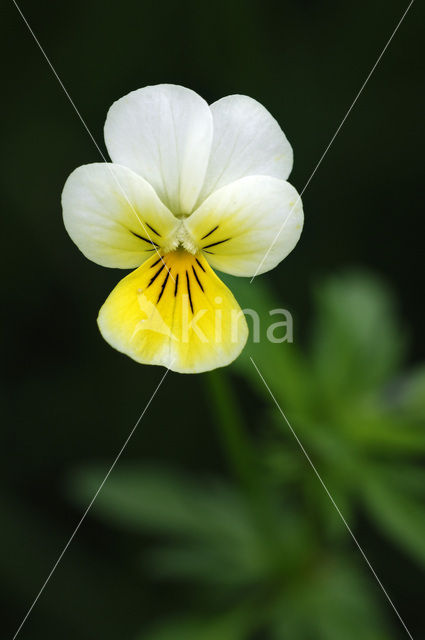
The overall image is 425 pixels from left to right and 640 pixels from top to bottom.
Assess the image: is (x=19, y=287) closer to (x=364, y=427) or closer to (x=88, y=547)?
(x=88, y=547)

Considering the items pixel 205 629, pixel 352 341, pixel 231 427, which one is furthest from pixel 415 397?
pixel 205 629

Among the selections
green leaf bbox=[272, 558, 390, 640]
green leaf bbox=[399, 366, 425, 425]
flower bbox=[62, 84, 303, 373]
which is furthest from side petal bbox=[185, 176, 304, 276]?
green leaf bbox=[272, 558, 390, 640]

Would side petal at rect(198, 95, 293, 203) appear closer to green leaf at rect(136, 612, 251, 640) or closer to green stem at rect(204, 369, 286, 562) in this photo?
green stem at rect(204, 369, 286, 562)

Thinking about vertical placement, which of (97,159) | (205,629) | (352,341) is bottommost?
(205,629)

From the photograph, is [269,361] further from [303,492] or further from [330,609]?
[330,609]

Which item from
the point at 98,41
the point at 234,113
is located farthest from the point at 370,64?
the point at 234,113

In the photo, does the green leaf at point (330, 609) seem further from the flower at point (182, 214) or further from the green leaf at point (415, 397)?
the flower at point (182, 214)
